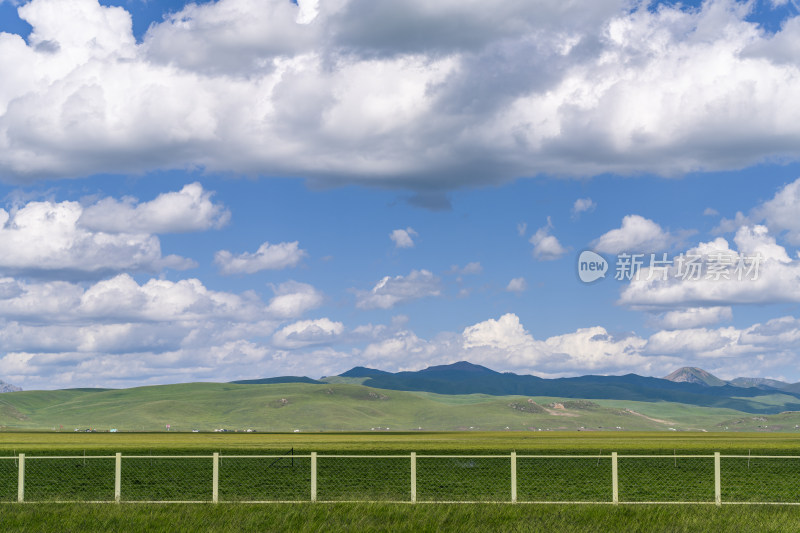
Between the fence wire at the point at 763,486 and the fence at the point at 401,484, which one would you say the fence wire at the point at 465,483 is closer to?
the fence at the point at 401,484

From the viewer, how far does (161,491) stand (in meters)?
53.2

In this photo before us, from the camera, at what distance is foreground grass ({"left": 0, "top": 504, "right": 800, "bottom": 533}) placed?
26.2 m

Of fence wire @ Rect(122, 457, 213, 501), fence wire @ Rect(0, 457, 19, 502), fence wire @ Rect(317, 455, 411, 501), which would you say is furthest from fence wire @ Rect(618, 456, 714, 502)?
fence wire @ Rect(0, 457, 19, 502)

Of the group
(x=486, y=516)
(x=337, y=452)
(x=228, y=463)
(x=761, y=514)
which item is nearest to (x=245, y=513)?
(x=486, y=516)

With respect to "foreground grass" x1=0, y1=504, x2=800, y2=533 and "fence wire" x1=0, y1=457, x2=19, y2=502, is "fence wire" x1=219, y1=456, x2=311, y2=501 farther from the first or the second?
"foreground grass" x1=0, y1=504, x2=800, y2=533

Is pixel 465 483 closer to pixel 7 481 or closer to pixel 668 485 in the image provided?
pixel 668 485

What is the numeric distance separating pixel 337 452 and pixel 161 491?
65077 mm

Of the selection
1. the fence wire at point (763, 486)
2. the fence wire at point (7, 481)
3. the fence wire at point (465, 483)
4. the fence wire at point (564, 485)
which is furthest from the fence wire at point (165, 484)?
the fence wire at point (763, 486)

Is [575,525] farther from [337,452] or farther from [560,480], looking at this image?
[337,452]

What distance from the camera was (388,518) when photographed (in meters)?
27.5

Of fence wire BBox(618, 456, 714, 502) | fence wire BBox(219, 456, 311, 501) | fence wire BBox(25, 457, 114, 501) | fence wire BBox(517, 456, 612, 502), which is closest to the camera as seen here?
fence wire BBox(219, 456, 311, 501)

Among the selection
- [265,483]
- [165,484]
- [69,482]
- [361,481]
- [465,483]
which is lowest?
[69,482]

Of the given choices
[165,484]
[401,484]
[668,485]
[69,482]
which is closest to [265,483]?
[165,484]

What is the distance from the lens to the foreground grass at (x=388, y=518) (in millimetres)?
26203
